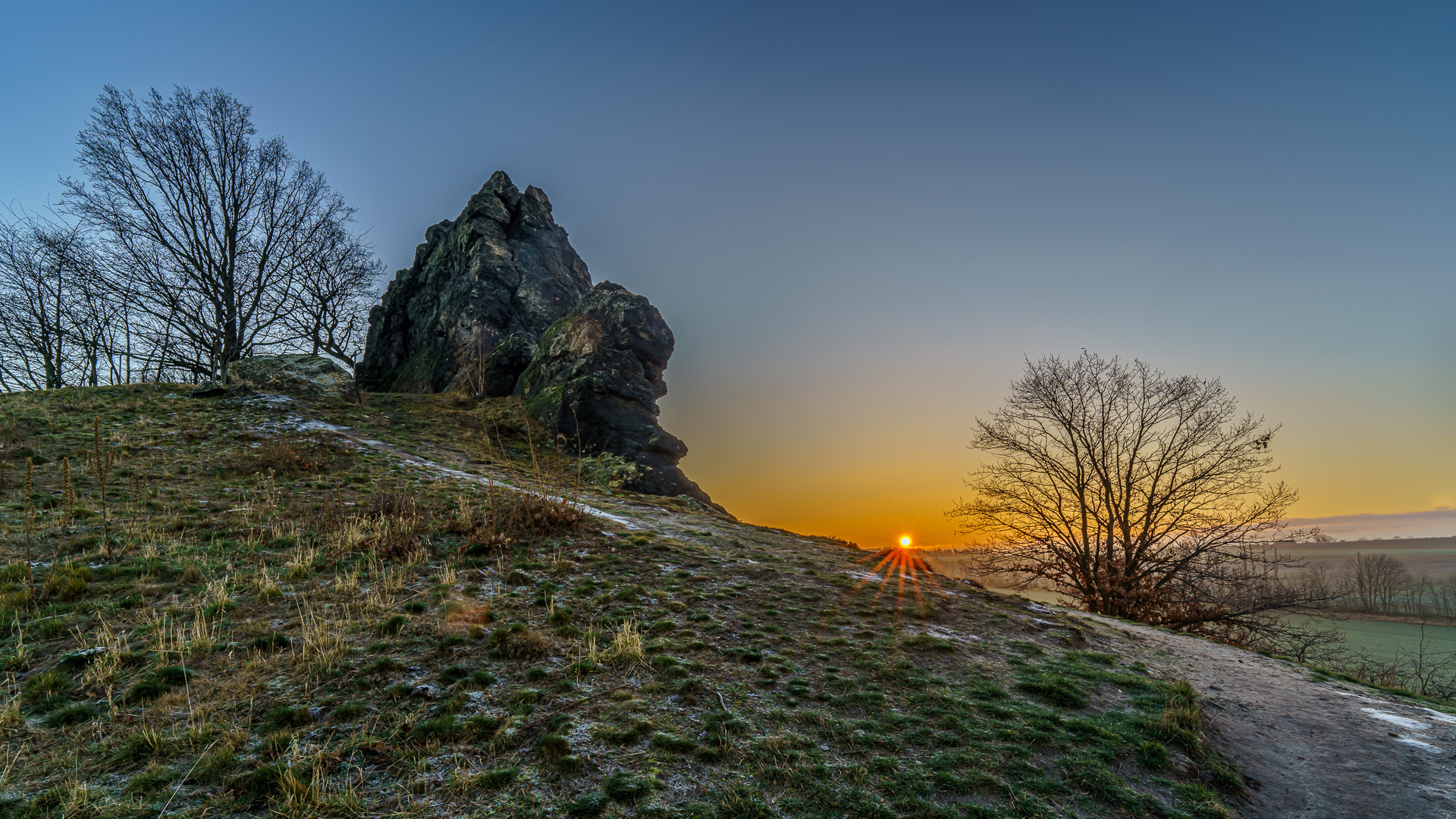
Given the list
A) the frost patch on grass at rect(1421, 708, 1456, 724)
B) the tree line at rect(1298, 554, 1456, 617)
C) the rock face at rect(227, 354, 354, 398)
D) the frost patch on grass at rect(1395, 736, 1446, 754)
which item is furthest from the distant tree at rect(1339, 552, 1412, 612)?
the rock face at rect(227, 354, 354, 398)

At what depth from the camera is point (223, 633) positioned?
6117 millimetres

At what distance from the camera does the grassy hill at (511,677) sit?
160 inches

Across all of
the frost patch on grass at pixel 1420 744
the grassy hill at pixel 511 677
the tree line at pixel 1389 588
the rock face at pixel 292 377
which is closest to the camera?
the grassy hill at pixel 511 677

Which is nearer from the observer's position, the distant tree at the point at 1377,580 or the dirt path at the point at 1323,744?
the dirt path at the point at 1323,744

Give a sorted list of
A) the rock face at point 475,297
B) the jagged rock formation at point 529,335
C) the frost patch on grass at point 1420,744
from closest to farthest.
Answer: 1. the frost patch on grass at point 1420,744
2. the jagged rock formation at point 529,335
3. the rock face at point 475,297

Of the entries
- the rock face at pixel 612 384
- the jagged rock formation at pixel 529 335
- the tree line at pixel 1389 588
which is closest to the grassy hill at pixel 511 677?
the rock face at pixel 612 384

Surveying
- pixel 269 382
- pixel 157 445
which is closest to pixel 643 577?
pixel 157 445

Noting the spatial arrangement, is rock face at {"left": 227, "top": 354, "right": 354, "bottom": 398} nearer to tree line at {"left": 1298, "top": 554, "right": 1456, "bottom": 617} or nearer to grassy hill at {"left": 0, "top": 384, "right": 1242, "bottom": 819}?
grassy hill at {"left": 0, "top": 384, "right": 1242, "bottom": 819}

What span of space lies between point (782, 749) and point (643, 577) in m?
5.02

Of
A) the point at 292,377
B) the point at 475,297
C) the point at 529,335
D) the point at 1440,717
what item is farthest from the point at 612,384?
the point at 1440,717

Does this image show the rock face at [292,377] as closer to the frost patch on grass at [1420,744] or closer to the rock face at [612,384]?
the rock face at [612,384]

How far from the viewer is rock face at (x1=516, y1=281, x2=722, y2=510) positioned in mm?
20984

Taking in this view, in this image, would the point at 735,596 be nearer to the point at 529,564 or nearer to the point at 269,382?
the point at 529,564

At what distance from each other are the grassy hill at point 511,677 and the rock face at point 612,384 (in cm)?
904
